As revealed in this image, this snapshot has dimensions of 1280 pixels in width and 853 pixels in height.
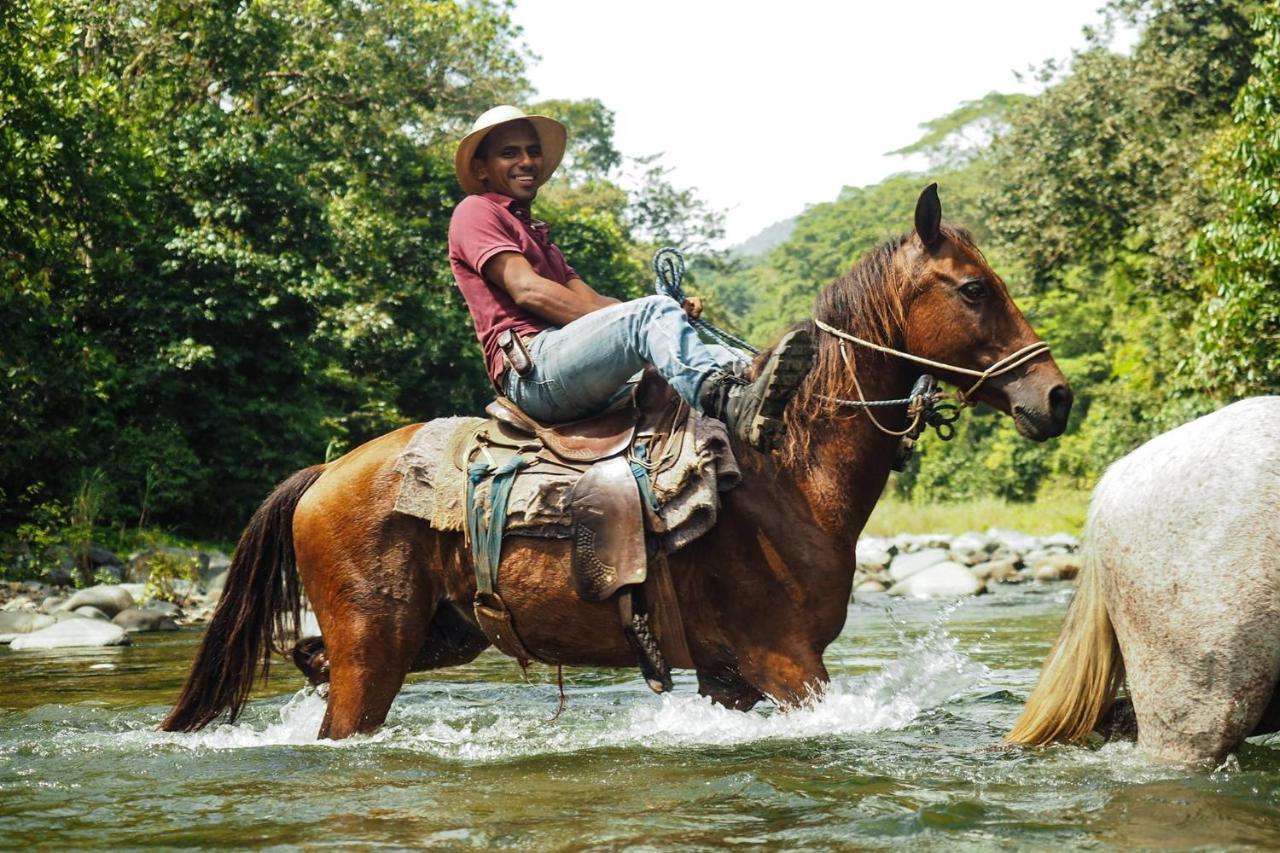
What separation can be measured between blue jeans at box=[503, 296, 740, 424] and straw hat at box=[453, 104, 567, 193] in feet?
3.26

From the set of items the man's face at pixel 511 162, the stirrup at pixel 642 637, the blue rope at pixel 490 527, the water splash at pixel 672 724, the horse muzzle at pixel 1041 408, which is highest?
the man's face at pixel 511 162

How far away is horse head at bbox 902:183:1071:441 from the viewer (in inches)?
204

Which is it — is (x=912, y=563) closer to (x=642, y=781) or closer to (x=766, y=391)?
(x=642, y=781)

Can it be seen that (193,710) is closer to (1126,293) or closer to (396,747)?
(396,747)

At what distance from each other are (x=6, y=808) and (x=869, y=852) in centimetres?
323

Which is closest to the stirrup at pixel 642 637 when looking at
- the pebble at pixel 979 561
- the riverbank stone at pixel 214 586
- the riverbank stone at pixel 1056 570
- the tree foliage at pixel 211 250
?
the tree foliage at pixel 211 250

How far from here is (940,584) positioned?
20.7 metres

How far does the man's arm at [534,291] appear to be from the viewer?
582cm

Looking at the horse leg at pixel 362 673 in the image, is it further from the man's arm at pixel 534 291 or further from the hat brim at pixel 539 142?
the hat brim at pixel 539 142

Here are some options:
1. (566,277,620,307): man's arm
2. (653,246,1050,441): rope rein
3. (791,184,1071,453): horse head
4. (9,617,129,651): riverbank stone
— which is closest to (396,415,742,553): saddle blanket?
(791,184,1071,453): horse head

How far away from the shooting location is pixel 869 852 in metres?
3.84

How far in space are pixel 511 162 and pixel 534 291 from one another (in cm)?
85

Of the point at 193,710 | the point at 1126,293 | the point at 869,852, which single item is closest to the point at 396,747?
the point at 193,710

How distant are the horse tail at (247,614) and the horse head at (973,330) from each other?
10.0 feet
